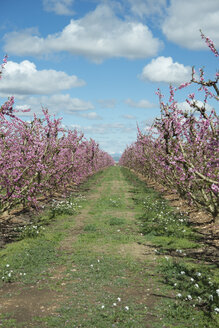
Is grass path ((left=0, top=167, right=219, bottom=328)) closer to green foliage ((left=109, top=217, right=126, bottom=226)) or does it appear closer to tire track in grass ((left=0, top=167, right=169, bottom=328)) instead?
tire track in grass ((left=0, top=167, right=169, bottom=328))

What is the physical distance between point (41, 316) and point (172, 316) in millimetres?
3036

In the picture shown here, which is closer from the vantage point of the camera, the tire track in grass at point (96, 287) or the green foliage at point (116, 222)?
the tire track in grass at point (96, 287)

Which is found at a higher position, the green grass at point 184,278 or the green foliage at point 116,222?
the green foliage at point 116,222

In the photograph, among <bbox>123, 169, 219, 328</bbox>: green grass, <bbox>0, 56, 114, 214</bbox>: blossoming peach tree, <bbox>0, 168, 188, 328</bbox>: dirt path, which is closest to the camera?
<bbox>123, 169, 219, 328</bbox>: green grass

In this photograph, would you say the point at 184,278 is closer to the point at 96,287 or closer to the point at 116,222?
the point at 96,287

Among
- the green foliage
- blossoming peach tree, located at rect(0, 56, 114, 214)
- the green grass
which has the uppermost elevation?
blossoming peach tree, located at rect(0, 56, 114, 214)

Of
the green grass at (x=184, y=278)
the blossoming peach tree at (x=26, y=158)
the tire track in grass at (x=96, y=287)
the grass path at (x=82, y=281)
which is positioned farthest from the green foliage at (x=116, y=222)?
the blossoming peach tree at (x=26, y=158)

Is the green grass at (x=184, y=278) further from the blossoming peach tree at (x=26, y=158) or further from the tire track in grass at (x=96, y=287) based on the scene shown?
the blossoming peach tree at (x=26, y=158)

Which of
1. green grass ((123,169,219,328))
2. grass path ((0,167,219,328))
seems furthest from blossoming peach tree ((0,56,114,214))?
green grass ((123,169,219,328))

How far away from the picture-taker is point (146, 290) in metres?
8.19

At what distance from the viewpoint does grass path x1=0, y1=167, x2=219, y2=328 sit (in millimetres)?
6801

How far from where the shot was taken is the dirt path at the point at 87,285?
6770 mm

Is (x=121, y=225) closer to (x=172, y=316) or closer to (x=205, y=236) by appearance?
(x=205, y=236)

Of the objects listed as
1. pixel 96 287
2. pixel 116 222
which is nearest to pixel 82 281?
pixel 96 287
